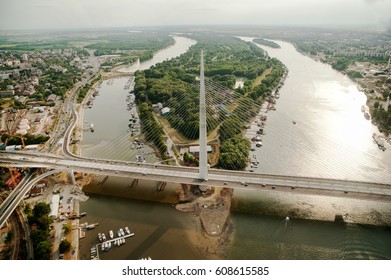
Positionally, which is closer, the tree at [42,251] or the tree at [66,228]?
the tree at [42,251]

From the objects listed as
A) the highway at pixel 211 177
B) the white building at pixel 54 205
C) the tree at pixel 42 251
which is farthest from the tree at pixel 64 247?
the highway at pixel 211 177

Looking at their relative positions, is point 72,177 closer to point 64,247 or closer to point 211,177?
point 64,247

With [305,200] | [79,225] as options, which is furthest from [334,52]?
[79,225]

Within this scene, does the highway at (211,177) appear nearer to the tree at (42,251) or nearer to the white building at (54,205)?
the white building at (54,205)

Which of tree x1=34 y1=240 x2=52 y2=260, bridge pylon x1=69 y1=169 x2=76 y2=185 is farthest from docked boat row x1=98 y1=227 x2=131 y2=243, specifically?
bridge pylon x1=69 y1=169 x2=76 y2=185

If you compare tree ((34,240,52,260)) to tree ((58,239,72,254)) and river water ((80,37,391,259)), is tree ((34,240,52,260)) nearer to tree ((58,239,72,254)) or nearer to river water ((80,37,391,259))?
tree ((58,239,72,254))

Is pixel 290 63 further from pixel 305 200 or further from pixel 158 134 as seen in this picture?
pixel 305 200
